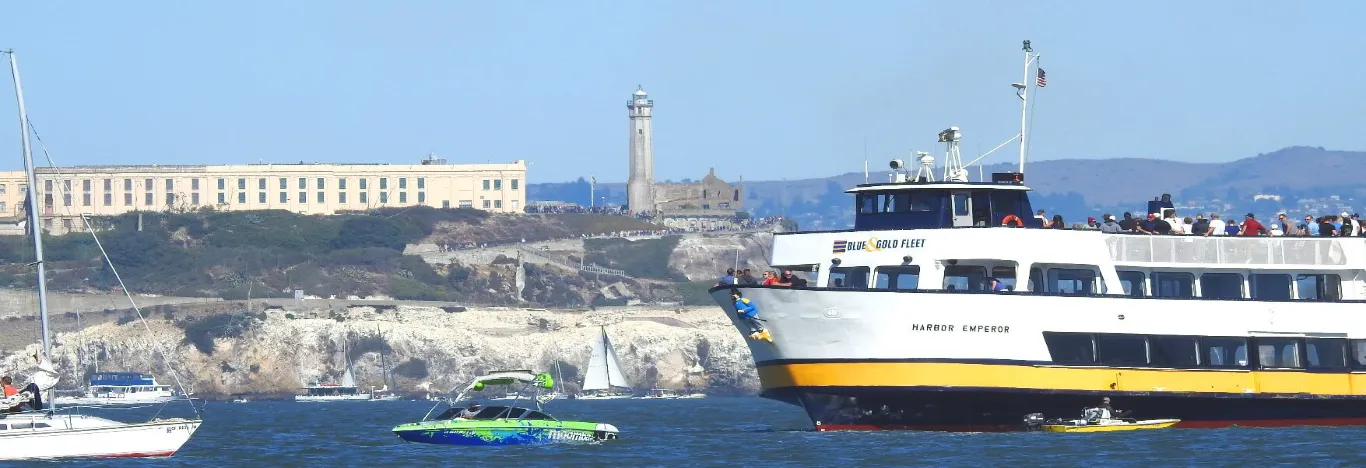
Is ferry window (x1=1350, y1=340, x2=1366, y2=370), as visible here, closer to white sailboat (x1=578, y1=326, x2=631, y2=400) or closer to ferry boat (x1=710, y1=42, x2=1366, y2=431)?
ferry boat (x1=710, y1=42, x2=1366, y2=431)

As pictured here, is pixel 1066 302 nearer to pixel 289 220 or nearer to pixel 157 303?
pixel 157 303

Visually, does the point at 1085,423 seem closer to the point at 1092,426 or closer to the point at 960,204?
the point at 1092,426

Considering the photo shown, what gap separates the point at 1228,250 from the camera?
154ft

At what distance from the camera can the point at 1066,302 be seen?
44688 millimetres

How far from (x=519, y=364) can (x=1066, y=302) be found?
9555cm

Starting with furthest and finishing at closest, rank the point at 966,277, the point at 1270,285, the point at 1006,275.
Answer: the point at 1270,285 → the point at 1006,275 → the point at 966,277

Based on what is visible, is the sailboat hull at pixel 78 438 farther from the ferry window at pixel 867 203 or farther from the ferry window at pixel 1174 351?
the ferry window at pixel 1174 351

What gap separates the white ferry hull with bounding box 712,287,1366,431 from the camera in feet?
144

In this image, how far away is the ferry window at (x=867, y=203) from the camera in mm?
47309

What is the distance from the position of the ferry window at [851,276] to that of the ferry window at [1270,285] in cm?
917

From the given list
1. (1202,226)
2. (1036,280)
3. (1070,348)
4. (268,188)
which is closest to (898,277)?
(1036,280)

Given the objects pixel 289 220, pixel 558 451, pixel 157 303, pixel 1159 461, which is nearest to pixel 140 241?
pixel 289 220

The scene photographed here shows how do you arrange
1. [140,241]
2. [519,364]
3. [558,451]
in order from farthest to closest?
[140,241]
[519,364]
[558,451]

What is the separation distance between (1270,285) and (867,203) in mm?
9560
